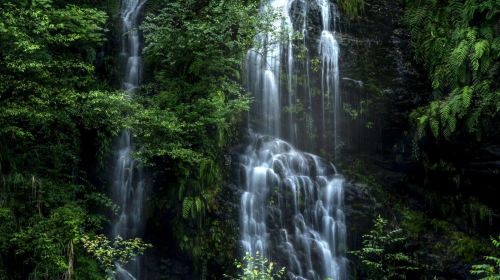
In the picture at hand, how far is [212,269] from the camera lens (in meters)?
12.3

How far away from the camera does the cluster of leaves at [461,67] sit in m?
12.5

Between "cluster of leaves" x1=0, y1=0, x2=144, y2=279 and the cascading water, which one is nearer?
"cluster of leaves" x1=0, y1=0, x2=144, y2=279

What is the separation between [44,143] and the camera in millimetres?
12078

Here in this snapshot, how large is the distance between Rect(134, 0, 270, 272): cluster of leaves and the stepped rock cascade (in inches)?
36.5

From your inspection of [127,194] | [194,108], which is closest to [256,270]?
[194,108]

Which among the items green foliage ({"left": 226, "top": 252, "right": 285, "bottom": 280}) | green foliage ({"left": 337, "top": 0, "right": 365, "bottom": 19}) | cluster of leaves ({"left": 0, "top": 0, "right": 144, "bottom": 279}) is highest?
green foliage ({"left": 337, "top": 0, "right": 365, "bottom": 19})

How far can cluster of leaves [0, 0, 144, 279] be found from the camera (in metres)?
9.68

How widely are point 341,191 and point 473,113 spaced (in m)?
4.13

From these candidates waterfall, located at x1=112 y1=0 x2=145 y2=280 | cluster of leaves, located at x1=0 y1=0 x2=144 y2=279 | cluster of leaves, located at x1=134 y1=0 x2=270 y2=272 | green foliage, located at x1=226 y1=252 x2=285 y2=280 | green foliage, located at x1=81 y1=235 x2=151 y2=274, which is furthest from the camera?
waterfall, located at x1=112 y1=0 x2=145 y2=280

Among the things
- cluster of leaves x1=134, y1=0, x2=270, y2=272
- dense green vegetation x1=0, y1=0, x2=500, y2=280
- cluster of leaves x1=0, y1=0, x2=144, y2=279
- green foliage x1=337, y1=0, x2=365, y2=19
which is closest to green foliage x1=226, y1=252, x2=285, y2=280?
dense green vegetation x1=0, y1=0, x2=500, y2=280

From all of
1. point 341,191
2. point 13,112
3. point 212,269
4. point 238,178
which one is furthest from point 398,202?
point 13,112

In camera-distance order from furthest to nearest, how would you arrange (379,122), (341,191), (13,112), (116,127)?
(379,122)
(341,191)
(116,127)
(13,112)

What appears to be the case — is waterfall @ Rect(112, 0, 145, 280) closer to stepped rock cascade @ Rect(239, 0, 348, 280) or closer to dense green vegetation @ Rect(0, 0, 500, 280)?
dense green vegetation @ Rect(0, 0, 500, 280)

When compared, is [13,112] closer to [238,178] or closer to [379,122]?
[238,178]
